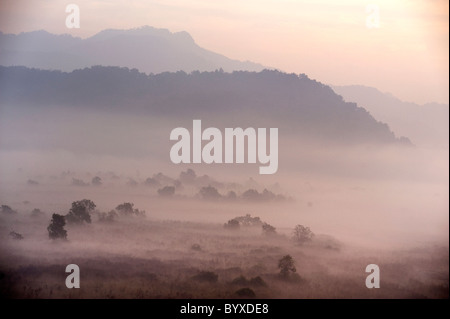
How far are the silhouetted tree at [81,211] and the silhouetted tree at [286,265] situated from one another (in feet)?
10.3

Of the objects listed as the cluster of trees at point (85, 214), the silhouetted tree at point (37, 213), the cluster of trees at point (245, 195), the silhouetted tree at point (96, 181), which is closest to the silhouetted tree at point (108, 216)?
the cluster of trees at point (85, 214)

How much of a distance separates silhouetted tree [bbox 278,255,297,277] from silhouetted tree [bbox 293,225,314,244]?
15.1 inches

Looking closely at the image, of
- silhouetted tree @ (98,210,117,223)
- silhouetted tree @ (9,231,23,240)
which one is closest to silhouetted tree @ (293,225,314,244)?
silhouetted tree @ (98,210,117,223)

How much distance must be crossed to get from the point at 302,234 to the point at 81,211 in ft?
11.8

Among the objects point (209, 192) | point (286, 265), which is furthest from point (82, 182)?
point (286, 265)

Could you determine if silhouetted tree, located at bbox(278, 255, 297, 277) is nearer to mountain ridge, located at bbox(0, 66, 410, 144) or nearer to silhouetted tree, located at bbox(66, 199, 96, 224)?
mountain ridge, located at bbox(0, 66, 410, 144)

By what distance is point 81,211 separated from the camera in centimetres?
1133

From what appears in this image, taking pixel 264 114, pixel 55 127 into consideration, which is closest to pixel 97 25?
pixel 55 127

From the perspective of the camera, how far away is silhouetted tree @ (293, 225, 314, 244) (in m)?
11.3

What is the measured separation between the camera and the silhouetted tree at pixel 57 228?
36.5 feet

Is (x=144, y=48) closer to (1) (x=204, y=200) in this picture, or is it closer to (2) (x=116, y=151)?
(2) (x=116, y=151)

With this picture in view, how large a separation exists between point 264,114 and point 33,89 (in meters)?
3.83
